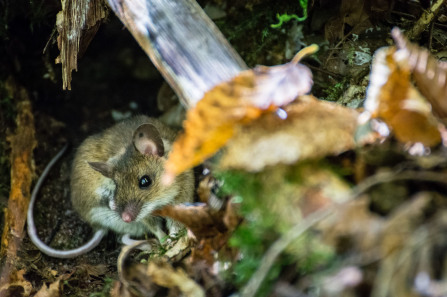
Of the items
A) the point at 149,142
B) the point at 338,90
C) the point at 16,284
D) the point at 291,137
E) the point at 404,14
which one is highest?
the point at 291,137

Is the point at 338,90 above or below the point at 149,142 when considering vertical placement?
above

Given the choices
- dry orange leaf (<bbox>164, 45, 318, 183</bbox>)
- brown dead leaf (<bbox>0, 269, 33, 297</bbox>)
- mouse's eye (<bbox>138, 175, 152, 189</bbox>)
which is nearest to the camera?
dry orange leaf (<bbox>164, 45, 318, 183</bbox>)

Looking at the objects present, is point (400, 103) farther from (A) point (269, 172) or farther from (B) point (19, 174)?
(B) point (19, 174)

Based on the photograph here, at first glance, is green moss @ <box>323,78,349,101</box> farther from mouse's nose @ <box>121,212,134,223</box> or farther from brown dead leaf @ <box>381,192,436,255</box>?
brown dead leaf @ <box>381,192,436,255</box>

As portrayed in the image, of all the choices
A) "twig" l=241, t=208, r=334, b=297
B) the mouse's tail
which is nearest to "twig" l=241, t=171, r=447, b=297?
"twig" l=241, t=208, r=334, b=297

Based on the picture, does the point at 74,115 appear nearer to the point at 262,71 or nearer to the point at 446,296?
the point at 262,71

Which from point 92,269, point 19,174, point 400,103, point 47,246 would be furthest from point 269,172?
point 19,174

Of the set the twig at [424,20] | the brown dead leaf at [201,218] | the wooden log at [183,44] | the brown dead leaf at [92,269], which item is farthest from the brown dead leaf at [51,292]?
the twig at [424,20]

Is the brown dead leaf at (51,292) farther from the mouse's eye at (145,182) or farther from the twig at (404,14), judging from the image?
the twig at (404,14)
